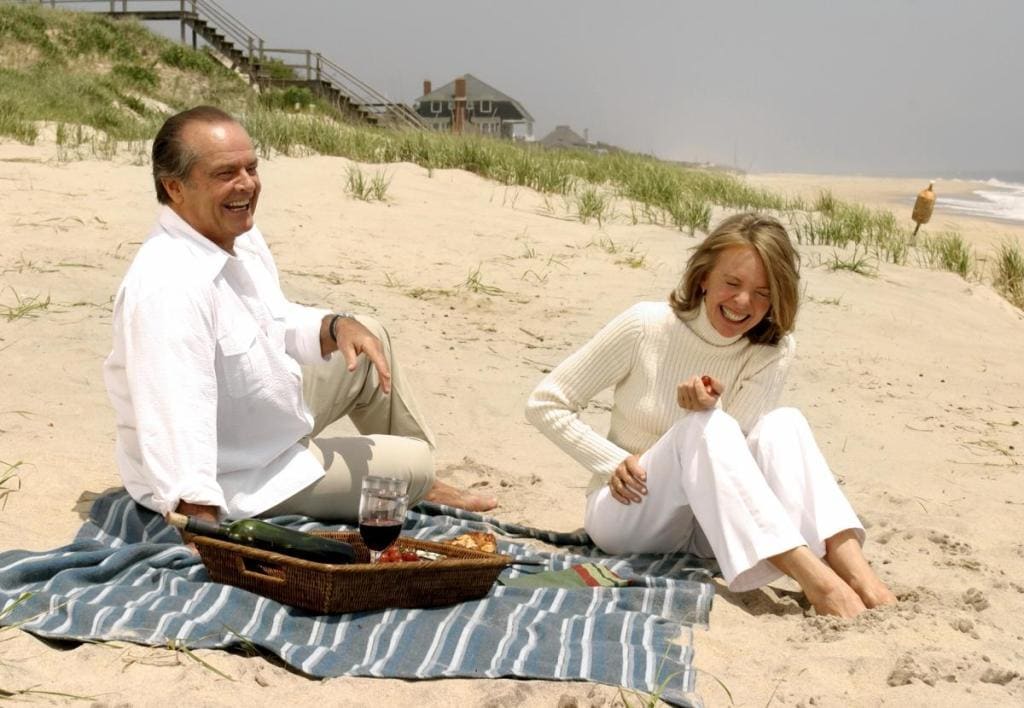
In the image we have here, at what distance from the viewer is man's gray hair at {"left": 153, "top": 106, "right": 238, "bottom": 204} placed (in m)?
3.56

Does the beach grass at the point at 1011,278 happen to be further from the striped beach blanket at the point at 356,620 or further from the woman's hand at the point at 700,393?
the striped beach blanket at the point at 356,620

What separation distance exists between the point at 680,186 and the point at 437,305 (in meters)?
5.74

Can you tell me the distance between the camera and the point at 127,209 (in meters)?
8.27

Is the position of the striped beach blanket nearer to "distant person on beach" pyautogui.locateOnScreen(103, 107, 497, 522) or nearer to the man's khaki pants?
"distant person on beach" pyautogui.locateOnScreen(103, 107, 497, 522)

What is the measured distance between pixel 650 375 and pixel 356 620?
1399 mm

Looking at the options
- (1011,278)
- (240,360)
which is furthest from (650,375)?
(1011,278)

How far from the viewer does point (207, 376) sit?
340 centimetres

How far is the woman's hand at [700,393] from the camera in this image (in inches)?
144

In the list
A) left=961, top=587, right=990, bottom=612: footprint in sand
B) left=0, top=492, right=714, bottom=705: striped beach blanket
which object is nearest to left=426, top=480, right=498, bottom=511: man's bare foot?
left=0, top=492, right=714, bottom=705: striped beach blanket

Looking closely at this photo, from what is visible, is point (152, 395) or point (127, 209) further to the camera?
point (127, 209)

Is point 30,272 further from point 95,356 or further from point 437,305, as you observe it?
point 437,305

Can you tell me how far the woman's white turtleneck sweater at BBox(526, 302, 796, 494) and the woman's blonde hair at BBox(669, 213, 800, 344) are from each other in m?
0.06

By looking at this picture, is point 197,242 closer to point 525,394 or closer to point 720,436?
point 720,436

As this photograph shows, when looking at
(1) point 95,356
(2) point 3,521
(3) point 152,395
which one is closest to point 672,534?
(3) point 152,395
